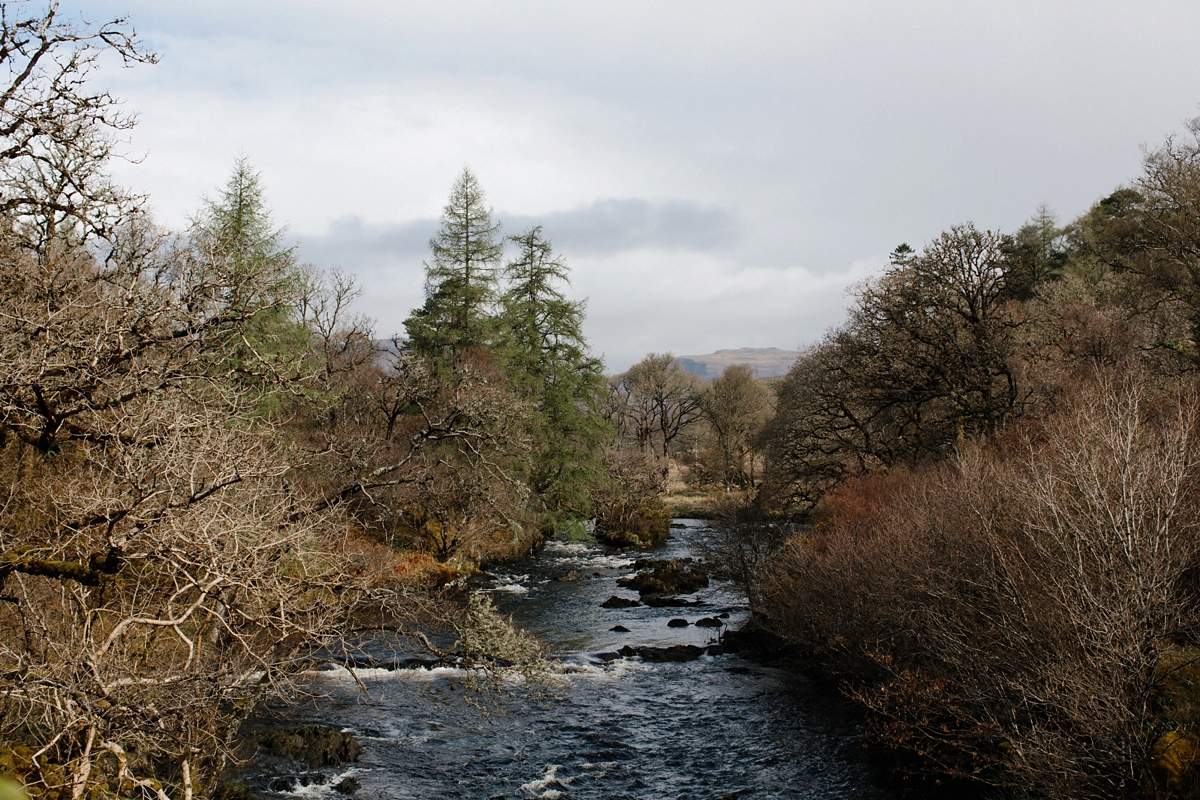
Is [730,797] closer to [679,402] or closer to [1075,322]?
[1075,322]

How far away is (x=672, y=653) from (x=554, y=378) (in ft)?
69.4

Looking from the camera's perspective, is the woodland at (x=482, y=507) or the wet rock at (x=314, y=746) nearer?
the woodland at (x=482, y=507)

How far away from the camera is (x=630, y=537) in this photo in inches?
1578

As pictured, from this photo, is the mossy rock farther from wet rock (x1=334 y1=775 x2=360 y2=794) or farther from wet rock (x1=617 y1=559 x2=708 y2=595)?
wet rock (x1=617 y1=559 x2=708 y2=595)

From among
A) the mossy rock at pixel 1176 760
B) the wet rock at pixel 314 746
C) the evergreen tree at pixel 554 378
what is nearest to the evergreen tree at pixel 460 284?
the evergreen tree at pixel 554 378

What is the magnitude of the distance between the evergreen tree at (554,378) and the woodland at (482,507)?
376 centimetres

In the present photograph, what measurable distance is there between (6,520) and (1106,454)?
15422mm

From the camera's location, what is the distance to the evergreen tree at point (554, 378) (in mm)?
37562

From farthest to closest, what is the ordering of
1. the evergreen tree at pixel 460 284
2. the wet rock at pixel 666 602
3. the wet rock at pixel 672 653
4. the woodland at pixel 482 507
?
1. the evergreen tree at pixel 460 284
2. the wet rock at pixel 666 602
3. the wet rock at pixel 672 653
4. the woodland at pixel 482 507

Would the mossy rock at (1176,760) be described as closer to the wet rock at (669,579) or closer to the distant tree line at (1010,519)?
the distant tree line at (1010,519)

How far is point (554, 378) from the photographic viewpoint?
40000mm

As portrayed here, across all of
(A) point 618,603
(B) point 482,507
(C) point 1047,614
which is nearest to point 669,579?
(A) point 618,603

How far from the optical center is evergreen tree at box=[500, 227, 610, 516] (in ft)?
123

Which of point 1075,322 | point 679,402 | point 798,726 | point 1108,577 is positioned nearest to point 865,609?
point 798,726
